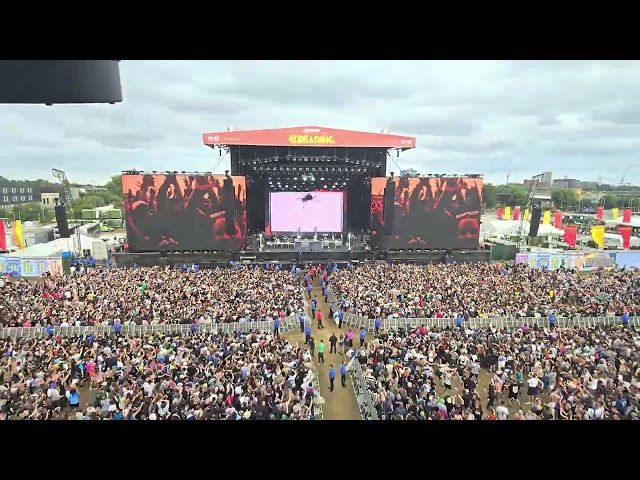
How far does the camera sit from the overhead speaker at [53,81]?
13.1ft

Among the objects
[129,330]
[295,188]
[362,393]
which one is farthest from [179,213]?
[362,393]

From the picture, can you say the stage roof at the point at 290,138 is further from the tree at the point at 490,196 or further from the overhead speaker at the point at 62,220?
the tree at the point at 490,196

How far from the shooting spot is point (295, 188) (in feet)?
89.1

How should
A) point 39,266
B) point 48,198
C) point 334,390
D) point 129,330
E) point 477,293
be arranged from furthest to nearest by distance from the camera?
point 48,198, point 39,266, point 477,293, point 129,330, point 334,390

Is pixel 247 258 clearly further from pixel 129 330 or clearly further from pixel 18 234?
pixel 18 234

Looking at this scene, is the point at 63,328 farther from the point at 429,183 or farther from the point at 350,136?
the point at 429,183

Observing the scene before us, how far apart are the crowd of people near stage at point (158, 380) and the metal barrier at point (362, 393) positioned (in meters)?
1.03

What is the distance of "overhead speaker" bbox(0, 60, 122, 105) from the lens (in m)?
4.00

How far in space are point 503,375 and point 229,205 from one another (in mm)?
18527

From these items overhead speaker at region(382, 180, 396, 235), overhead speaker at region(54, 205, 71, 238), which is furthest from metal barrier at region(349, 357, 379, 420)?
overhead speaker at region(54, 205, 71, 238)

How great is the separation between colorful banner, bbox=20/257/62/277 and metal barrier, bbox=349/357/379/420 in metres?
19.1

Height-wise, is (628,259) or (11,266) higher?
(11,266)

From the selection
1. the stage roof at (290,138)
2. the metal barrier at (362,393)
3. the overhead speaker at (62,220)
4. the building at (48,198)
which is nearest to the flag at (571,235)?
the stage roof at (290,138)
